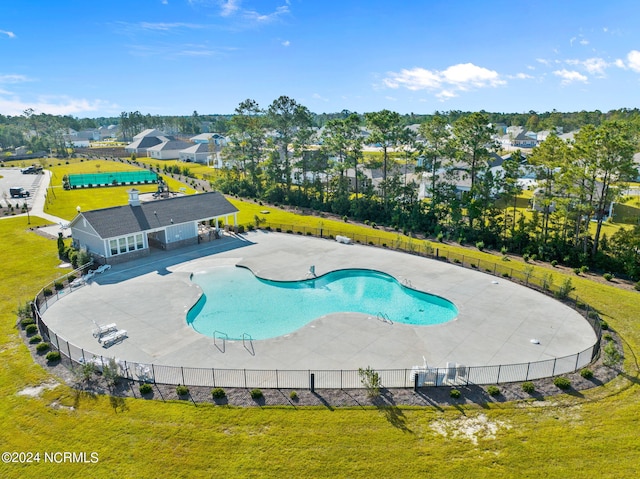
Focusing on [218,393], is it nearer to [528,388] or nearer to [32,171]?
[528,388]

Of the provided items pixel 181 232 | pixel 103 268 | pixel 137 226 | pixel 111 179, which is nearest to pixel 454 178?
pixel 181 232

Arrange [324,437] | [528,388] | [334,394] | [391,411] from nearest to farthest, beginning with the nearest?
[324,437] → [391,411] → [334,394] → [528,388]

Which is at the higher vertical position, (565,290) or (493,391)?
(565,290)

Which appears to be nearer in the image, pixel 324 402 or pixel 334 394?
pixel 324 402

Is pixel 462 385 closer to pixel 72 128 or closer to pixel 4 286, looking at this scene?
Result: pixel 4 286

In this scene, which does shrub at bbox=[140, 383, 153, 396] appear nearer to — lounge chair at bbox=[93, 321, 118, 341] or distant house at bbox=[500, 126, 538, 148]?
lounge chair at bbox=[93, 321, 118, 341]

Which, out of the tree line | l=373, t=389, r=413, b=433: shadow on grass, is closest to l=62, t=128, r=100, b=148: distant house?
the tree line

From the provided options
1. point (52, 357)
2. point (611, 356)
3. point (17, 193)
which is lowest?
point (52, 357)

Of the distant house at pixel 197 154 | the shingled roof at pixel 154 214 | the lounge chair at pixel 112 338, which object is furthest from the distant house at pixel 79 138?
the lounge chair at pixel 112 338
